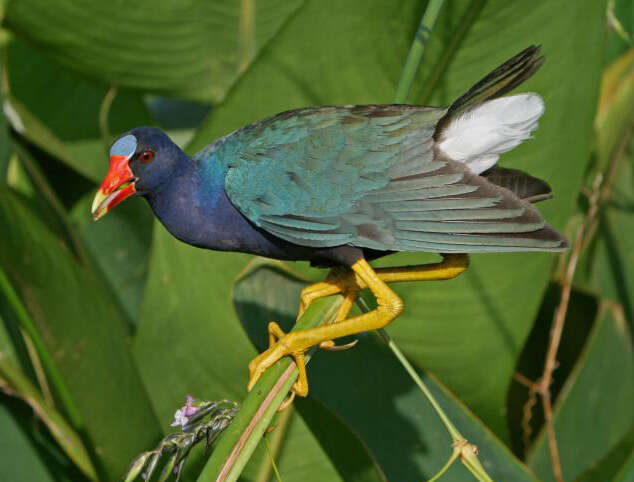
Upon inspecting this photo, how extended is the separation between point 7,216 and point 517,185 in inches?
36.2

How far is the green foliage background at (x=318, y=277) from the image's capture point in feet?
5.51

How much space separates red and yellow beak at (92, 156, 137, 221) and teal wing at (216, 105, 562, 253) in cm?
18

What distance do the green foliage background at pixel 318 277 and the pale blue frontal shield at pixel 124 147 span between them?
0.72ft

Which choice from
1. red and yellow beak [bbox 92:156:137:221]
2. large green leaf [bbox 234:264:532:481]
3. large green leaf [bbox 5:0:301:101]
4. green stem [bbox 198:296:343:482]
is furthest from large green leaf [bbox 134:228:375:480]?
large green leaf [bbox 5:0:301:101]

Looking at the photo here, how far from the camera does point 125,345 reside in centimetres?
190

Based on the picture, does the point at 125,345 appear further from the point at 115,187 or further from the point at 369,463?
the point at 369,463

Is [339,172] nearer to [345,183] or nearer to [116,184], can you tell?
[345,183]

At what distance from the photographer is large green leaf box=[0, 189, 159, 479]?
1.75m

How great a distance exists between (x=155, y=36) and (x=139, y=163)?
2.31 feet

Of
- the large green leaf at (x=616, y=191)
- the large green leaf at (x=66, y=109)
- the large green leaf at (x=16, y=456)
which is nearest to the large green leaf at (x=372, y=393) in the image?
the large green leaf at (x=16, y=456)

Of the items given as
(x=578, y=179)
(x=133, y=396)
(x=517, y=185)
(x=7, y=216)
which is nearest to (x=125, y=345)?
(x=133, y=396)

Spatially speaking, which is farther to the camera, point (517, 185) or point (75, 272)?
point (75, 272)

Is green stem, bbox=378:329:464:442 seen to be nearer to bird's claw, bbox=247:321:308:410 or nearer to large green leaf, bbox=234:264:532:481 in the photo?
bird's claw, bbox=247:321:308:410

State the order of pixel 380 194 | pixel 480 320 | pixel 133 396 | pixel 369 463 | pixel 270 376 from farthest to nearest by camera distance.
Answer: pixel 480 320
pixel 133 396
pixel 380 194
pixel 369 463
pixel 270 376
